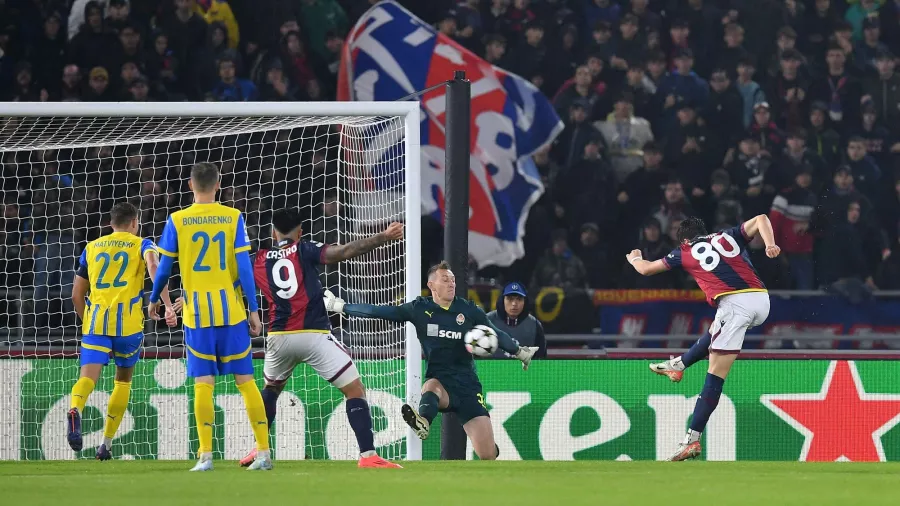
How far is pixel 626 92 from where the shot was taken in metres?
14.8

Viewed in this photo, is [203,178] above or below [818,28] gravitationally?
below

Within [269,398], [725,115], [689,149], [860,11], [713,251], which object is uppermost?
[860,11]

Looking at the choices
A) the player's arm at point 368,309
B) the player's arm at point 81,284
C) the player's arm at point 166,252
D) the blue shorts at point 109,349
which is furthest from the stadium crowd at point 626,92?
the player's arm at point 166,252

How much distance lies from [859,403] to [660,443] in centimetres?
170

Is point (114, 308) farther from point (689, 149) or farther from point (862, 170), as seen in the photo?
point (862, 170)

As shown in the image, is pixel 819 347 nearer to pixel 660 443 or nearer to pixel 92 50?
pixel 660 443

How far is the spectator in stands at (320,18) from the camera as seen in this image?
51.2ft

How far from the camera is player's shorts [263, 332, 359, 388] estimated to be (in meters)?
8.98

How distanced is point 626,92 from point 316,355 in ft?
22.1

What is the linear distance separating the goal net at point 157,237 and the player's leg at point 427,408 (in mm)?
448

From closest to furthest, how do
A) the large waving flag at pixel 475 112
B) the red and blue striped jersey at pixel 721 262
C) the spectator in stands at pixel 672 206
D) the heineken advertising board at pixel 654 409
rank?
the red and blue striped jersey at pixel 721 262
the heineken advertising board at pixel 654 409
the spectator in stands at pixel 672 206
the large waving flag at pixel 475 112

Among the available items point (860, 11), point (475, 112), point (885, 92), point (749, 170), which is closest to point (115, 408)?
point (475, 112)

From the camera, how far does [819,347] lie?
43.9 feet

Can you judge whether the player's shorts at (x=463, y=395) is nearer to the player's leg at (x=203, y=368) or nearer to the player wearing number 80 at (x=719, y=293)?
the player wearing number 80 at (x=719, y=293)
